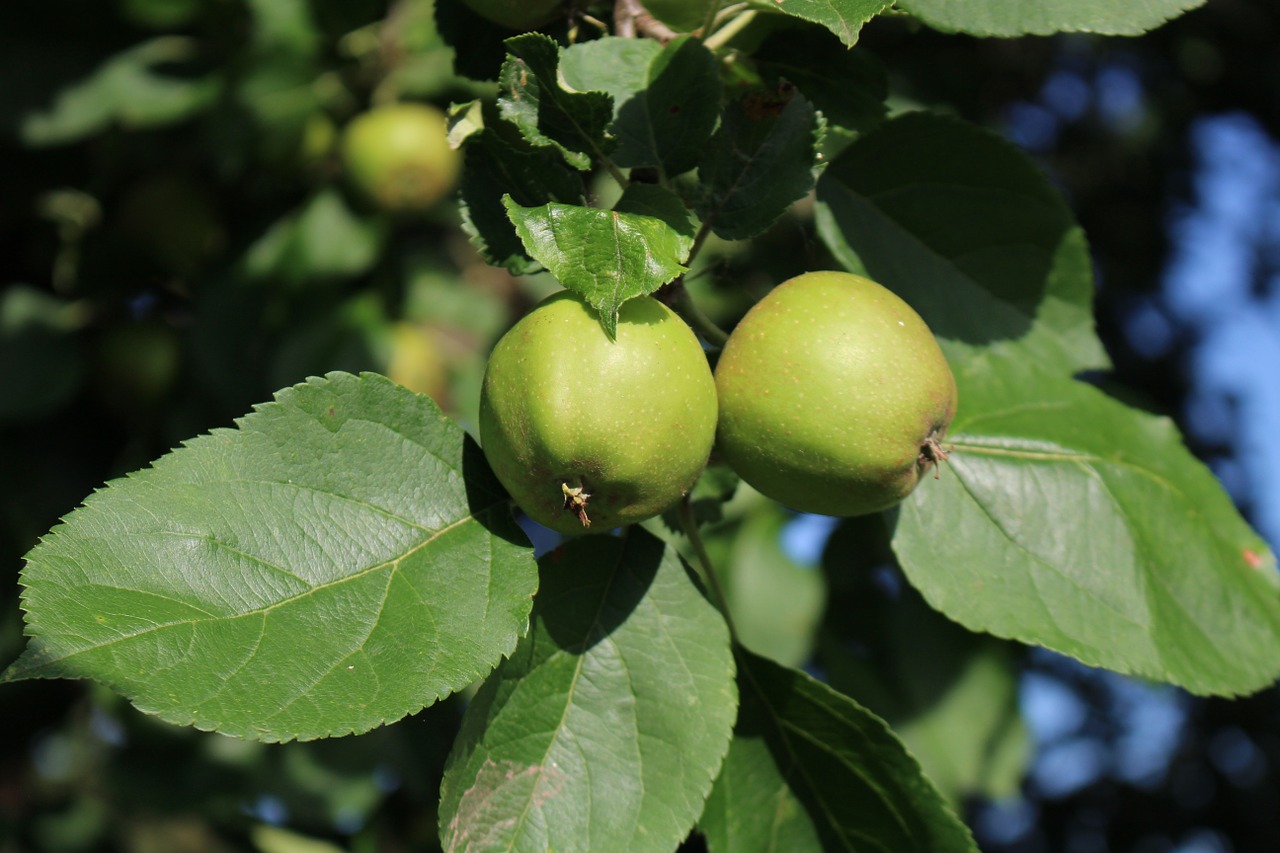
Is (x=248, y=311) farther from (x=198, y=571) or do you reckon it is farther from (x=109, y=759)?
(x=198, y=571)

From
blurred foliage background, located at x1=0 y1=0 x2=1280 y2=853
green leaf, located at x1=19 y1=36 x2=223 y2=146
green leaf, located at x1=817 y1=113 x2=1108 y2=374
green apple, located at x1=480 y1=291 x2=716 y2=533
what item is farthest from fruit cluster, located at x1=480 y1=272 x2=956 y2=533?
green leaf, located at x1=19 y1=36 x2=223 y2=146

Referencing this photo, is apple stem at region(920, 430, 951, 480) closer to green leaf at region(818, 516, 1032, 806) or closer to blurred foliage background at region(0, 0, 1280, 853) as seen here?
blurred foliage background at region(0, 0, 1280, 853)

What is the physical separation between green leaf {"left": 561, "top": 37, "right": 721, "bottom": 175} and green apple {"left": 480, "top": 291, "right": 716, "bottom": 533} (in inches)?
8.0

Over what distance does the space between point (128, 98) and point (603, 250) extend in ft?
6.01

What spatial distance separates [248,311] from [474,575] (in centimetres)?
163

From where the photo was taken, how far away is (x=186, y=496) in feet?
A: 3.66

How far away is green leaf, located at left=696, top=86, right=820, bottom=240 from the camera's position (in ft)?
4.07

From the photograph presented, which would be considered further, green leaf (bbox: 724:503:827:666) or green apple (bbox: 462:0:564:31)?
green leaf (bbox: 724:503:827:666)

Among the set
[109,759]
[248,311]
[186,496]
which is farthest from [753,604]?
[109,759]

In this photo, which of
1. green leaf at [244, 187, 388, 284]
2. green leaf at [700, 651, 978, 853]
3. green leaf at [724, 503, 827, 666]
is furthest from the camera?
green leaf at [244, 187, 388, 284]

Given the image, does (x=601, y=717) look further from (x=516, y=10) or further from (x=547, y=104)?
(x=516, y=10)

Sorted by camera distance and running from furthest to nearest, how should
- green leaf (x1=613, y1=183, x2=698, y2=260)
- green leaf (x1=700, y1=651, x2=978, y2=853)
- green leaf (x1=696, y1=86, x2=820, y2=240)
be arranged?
green leaf (x1=700, y1=651, x2=978, y2=853)
green leaf (x1=696, y1=86, x2=820, y2=240)
green leaf (x1=613, y1=183, x2=698, y2=260)

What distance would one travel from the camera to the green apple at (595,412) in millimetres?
1076

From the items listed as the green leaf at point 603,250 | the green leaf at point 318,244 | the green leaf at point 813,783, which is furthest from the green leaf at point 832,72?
the green leaf at point 318,244
